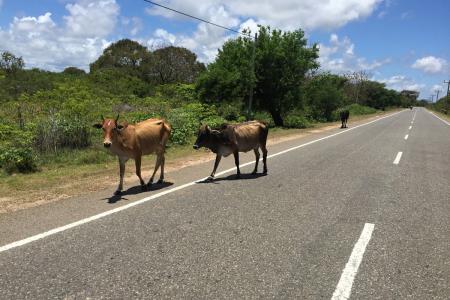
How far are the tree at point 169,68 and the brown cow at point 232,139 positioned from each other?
53.9 metres

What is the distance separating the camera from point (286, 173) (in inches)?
408

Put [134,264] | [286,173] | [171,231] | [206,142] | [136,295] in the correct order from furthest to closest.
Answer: [286,173]
[206,142]
[171,231]
[134,264]
[136,295]

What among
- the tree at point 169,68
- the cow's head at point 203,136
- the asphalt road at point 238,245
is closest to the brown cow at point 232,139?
the cow's head at point 203,136

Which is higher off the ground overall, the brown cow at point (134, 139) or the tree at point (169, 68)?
the tree at point (169, 68)

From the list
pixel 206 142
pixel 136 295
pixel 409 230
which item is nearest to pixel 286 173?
pixel 206 142

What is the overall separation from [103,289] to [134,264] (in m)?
0.61

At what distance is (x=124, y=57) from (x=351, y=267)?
69.6 meters

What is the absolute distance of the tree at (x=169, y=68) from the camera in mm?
63500

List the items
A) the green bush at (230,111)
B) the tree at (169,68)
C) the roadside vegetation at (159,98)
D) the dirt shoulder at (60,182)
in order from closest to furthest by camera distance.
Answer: the dirt shoulder at (60,182), the roadside vegetation at (159,98), the green bush at (230,111), the tree at (169,68)

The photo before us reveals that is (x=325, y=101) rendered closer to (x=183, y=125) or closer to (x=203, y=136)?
(x=183, y=125)

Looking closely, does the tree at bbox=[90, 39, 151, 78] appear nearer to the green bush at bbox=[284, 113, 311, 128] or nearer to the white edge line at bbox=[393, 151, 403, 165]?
the green bush at bbox=[284, 113, 311, 128]

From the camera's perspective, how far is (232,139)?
9711 millimetres

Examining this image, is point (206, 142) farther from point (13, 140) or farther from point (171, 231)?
point (13, 140)

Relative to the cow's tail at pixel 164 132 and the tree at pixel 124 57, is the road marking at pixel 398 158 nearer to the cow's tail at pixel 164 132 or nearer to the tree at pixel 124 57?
the cow's tail at pixel 164 132
